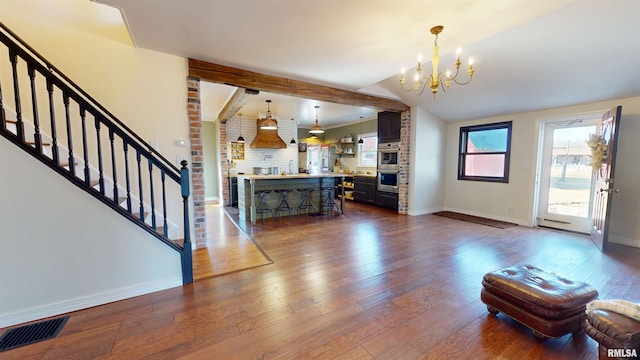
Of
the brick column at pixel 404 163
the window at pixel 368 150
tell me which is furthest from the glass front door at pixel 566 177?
the window at pixel 368 150

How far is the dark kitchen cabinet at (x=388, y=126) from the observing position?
604cm

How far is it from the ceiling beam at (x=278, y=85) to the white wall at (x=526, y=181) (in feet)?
8.17

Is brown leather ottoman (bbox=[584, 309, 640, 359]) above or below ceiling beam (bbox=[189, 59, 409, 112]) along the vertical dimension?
below

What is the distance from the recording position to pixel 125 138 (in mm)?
2215

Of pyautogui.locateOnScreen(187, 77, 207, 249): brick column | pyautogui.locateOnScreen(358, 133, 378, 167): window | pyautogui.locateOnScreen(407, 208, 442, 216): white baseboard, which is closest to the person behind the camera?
pyautogui.locateOnScreen(187, 77, 207, 249): brick column

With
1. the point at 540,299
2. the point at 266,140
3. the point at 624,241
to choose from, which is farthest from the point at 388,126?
the point at 540,299

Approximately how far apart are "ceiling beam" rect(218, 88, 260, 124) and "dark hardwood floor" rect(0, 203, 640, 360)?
8.31 ft

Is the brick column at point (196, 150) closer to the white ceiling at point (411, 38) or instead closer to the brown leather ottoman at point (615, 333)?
the white ceiling at point (411, 38)

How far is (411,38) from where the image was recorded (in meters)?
2.80

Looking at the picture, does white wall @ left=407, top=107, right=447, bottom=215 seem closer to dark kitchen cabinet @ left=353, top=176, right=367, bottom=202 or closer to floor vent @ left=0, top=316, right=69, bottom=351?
dark kitchen cabinet @ left=353, top=176, right=367, bottom=202

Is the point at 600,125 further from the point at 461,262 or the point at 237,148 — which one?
the point at 237,148

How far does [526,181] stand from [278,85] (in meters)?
5.12

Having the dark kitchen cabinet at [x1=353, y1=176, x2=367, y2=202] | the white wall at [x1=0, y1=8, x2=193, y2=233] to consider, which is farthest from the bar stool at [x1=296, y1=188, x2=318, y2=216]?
the white wall at [x1=0, y1=8, x2=193, y2=233]

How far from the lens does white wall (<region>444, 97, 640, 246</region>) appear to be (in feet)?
12.3
